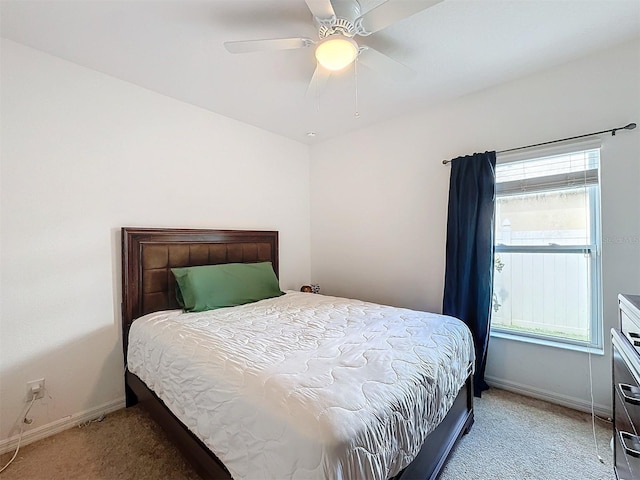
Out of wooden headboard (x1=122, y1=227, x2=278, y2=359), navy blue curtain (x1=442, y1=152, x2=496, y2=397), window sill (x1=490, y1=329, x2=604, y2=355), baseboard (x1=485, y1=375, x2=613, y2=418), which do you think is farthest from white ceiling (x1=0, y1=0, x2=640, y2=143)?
baseboard (x1=485, y1=375, x2=613, y2=418)

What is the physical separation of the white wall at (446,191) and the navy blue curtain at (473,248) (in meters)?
0.17

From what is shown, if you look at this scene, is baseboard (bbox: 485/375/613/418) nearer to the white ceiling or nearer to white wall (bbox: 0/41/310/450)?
the white ceiling

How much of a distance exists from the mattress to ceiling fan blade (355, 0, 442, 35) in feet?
5.27

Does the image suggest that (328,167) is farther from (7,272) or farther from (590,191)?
(7,272)

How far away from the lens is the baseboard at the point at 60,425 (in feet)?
5.89

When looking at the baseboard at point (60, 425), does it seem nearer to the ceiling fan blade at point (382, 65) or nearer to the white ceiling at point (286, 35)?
the white ceiling at point (286, 35)

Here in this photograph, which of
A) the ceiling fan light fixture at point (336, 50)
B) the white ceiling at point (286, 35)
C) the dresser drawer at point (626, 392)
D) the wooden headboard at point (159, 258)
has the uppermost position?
the white ceiling at point (286, 35)

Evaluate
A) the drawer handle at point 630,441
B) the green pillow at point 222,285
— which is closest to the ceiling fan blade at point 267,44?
the green pillow at point 222,285

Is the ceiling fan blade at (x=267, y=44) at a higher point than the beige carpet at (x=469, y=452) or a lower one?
higher

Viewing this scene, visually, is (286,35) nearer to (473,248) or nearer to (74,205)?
(74,205)

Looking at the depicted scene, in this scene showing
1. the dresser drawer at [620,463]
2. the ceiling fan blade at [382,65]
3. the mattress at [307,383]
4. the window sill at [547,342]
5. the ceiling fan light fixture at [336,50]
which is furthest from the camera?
the window sill at [547,342]

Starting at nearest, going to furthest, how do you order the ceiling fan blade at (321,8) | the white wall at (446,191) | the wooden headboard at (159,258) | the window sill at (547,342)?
the ceiling fan blade at (321,8), the white wall at (446,191), the window sill at (547,342), the wooden headboard at (159,258)

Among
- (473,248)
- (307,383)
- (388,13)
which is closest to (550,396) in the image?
(473,248)

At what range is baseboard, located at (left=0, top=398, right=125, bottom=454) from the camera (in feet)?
5.89
